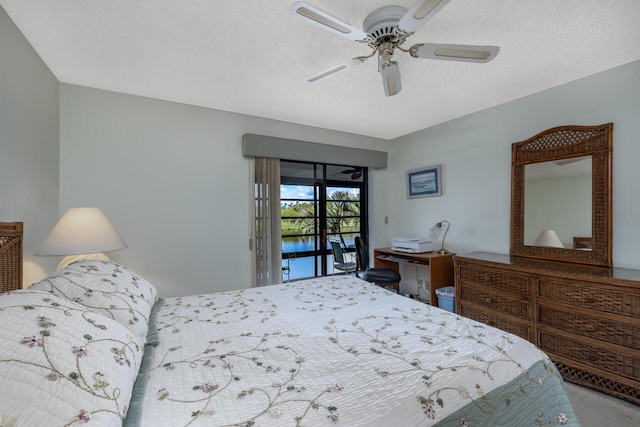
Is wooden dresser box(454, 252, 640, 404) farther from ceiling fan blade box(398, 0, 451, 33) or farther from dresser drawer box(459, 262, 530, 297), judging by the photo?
ceiling fan blade box(398, 0, 451, 33)

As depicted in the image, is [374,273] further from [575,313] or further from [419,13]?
[419,13]

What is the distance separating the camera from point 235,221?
302 cm

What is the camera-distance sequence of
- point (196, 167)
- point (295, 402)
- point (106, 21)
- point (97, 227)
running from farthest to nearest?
point (196, 167), point (97, 227), point (106, 21), point (295, 402)

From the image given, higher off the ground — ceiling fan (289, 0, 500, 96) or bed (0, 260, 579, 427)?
ceiling fan (289, 0, 500, 96)

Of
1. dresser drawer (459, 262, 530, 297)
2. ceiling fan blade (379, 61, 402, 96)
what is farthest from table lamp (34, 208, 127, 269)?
dresser drawer (459, 262, 530, 297)

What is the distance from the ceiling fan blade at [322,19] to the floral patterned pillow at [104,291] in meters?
1.43

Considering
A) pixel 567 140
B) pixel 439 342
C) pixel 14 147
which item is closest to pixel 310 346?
pixel 439 342

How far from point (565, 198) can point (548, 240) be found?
0.39 metres

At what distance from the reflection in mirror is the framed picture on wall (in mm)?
973

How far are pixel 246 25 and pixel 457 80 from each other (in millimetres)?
1728

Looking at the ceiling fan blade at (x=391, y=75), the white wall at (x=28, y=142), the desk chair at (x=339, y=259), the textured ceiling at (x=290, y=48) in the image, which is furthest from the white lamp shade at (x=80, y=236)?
the desk chair at (x=339, y=259)

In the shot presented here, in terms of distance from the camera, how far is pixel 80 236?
1852 mm

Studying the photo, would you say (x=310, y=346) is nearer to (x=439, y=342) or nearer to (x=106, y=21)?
(x=439, y=342)

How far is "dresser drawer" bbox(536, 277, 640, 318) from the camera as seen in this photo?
5.68ft
